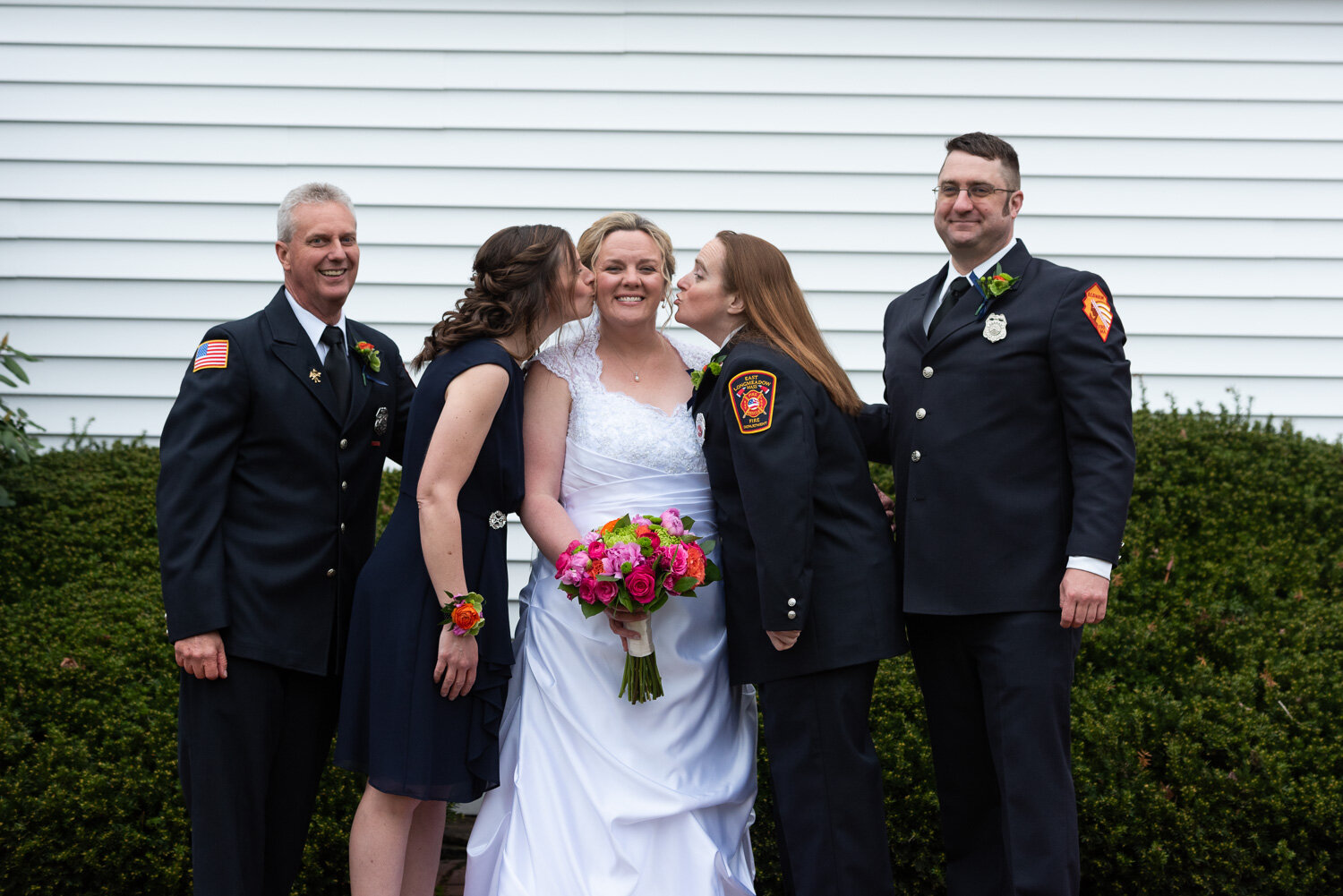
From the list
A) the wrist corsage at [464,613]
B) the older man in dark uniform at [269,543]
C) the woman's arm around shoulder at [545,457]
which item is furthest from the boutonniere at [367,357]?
→ the wrist corsage at [464,613]

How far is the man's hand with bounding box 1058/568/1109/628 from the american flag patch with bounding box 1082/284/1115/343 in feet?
2.09

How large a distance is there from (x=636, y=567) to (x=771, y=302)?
0.94 metres

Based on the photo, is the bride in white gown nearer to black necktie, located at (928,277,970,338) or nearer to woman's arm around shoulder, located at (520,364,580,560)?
woman's arm around shoulder, located at (520,364,580,560)

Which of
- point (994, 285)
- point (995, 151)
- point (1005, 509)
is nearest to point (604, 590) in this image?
point (1005, 509)

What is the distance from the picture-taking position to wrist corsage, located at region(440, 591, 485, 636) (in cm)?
299

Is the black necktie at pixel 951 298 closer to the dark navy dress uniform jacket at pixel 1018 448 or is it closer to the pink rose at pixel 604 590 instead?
the dark navy dress uniform jacket at pixel 1018 448

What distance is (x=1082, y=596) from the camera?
2.93 m

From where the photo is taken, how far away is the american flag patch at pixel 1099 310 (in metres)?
3.01

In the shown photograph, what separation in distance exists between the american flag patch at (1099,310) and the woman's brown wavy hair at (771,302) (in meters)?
0.69

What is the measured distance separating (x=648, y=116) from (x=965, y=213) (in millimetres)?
2866

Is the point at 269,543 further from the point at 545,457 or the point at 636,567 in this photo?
the point at 636,567

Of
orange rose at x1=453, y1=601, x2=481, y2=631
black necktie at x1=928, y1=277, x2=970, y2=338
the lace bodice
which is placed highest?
black necktie at x1=928, y1=277, x2=970, y2=338

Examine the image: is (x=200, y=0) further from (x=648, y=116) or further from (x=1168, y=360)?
(x=1168, y=360)

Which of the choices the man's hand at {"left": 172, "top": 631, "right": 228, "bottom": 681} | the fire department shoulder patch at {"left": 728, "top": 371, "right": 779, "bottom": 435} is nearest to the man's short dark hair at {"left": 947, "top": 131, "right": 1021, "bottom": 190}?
the fire department shoulder patch at {"left": 728, "top": 371, "right": 779, "bottom": 435}
